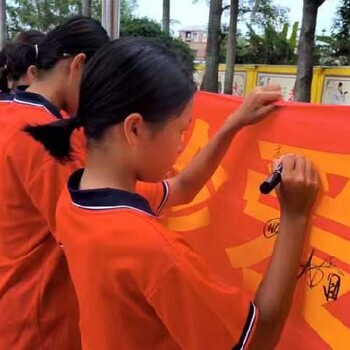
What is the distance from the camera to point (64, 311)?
1217mm

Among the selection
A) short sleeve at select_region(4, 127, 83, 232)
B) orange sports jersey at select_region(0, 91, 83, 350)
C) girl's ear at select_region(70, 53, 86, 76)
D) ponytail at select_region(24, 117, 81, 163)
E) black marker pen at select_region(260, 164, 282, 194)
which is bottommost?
orange sports jersey at select_region(0, 91, 83, 350)

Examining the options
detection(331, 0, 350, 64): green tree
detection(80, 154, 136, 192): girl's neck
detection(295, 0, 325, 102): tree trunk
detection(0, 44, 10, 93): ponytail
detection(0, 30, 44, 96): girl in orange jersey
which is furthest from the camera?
detection(331, 0, 350, 64): green tree

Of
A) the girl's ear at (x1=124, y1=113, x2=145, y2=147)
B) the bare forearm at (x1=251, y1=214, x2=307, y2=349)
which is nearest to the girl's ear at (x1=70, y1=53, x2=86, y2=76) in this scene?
the girl's ear at (x1=124, y1=113, x2=145, y2=147)

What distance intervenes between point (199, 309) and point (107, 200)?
210 millimetres

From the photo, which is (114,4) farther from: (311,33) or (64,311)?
(311,33)

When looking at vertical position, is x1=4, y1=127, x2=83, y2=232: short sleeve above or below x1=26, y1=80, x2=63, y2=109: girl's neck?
below

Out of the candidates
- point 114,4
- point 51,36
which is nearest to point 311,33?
point 114,4

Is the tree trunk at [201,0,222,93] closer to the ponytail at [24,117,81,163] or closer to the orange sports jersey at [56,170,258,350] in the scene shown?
the ponytail at [24,117,81,163]

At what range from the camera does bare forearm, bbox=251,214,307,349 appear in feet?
2.72

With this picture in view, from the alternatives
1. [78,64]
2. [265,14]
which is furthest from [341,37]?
[78,64]

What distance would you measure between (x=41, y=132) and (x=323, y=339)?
0.62m

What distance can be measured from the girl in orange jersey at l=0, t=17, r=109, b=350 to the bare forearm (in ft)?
1.60

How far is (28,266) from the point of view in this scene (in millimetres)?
1210
